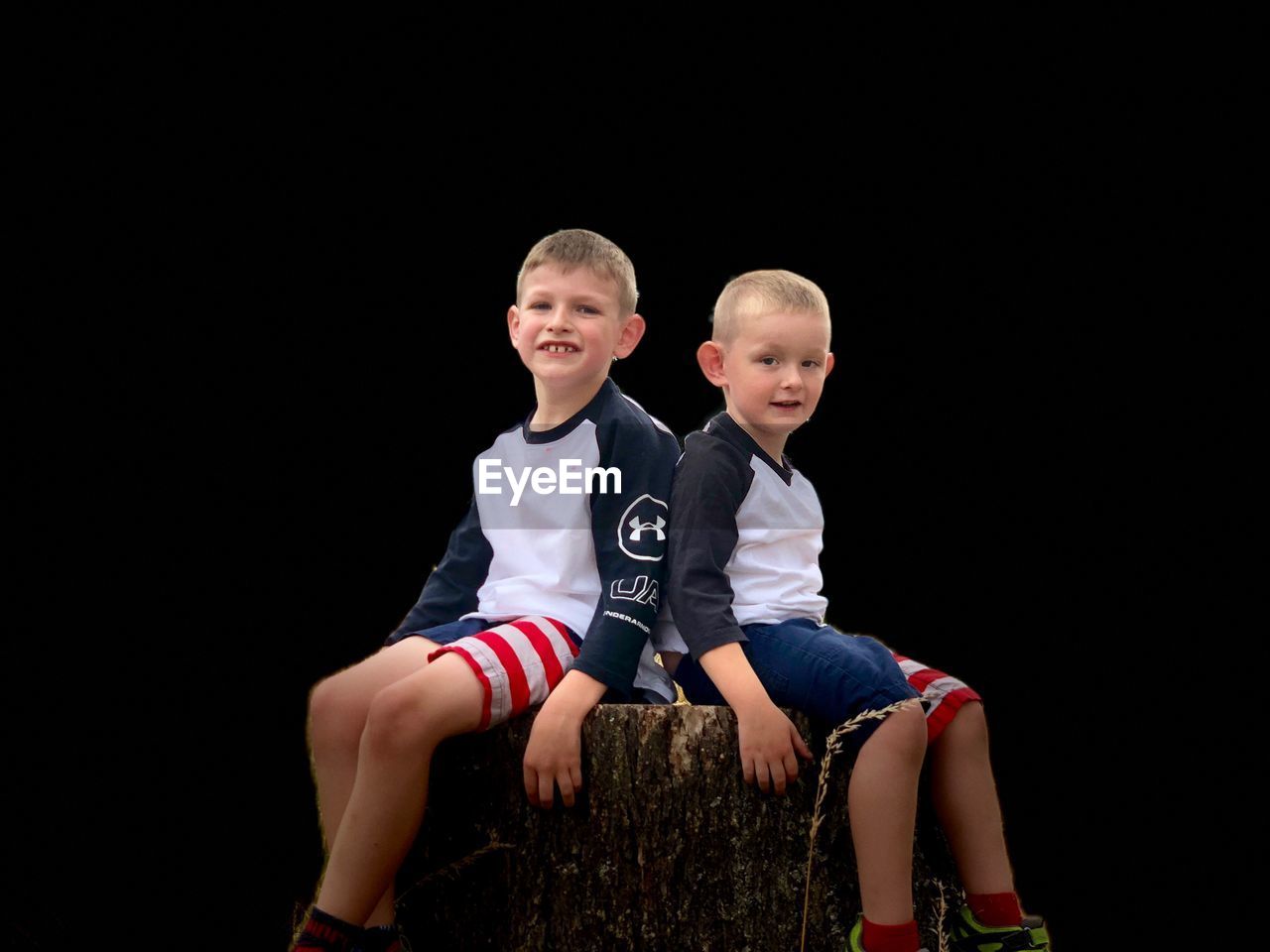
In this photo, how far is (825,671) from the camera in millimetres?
3342

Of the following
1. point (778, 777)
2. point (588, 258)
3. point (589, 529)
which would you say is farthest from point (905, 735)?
point (588, 258)

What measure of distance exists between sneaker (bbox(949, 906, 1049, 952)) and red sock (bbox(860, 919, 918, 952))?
0.36 meters

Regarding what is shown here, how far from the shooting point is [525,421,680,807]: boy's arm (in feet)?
10.9

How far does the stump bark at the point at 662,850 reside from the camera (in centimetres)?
331

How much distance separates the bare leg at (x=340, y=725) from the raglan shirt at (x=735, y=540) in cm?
75

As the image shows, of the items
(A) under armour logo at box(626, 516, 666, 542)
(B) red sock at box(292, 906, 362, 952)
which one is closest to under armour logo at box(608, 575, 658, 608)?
(A) under armour logo at box(626, 516, 666, 542)

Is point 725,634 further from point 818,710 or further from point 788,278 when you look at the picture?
point 788,278

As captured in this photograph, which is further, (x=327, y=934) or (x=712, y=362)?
(x=712, y=362)

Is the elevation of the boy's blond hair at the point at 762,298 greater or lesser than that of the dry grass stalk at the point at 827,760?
greater

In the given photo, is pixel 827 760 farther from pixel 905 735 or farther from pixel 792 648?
pixel 792 648

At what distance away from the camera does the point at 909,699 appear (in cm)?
331

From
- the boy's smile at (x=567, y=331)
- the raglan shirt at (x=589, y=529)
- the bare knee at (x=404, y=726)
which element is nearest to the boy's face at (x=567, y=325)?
the boy's smile at (x=567, y=331)

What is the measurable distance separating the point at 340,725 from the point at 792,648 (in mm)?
1216

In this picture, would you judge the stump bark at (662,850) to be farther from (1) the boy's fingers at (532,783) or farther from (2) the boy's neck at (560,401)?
(2) the boy's neck at (560,401)
